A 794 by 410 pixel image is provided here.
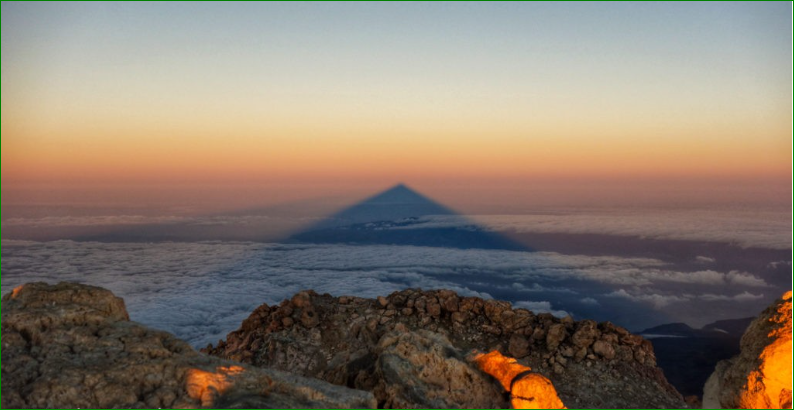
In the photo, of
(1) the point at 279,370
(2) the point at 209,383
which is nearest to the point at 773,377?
(1) the point at 279,370

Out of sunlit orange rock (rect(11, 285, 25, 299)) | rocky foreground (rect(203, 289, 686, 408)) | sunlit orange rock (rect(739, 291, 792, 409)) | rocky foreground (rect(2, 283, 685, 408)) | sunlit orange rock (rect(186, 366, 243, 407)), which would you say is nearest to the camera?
sunlit orange rock (rect(186, 366, 243, 407))

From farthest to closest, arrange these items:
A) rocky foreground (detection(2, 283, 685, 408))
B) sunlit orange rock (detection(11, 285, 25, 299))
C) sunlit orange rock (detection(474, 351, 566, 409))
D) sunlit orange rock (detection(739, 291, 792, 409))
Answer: sunlit orange rock (detection(739, 291, 792, 409)), sunlit orange rock (detection(474, 351, 566, 409)), sunlit orange rock (detection(11, 285, 25, 299)), rocky foreground (detection(2, 283, 685, 408))

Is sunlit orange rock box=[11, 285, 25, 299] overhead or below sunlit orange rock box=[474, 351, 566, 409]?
overhead

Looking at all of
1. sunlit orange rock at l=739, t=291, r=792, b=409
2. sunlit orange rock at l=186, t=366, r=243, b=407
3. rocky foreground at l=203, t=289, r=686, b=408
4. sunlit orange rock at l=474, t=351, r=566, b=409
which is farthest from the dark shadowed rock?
rocky foreground at l=203, t=289, r=686, b=408

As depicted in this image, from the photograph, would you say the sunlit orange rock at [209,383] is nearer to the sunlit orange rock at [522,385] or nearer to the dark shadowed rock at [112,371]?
the dark shadowed rock at [112,371]

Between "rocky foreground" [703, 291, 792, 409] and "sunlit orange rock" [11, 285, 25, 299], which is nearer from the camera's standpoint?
"sunlit orange rock" [11, 285, 25, 299]

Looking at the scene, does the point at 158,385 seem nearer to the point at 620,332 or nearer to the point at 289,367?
the point at 289,367

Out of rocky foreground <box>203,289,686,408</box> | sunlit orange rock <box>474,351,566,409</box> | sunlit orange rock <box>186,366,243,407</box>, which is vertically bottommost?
rocky foreground <box>203,289,686,408</box>

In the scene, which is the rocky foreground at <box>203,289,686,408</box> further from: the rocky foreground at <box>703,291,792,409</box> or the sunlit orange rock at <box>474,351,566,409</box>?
the sunlit orange rock at <box>474,351,566,409</box>
